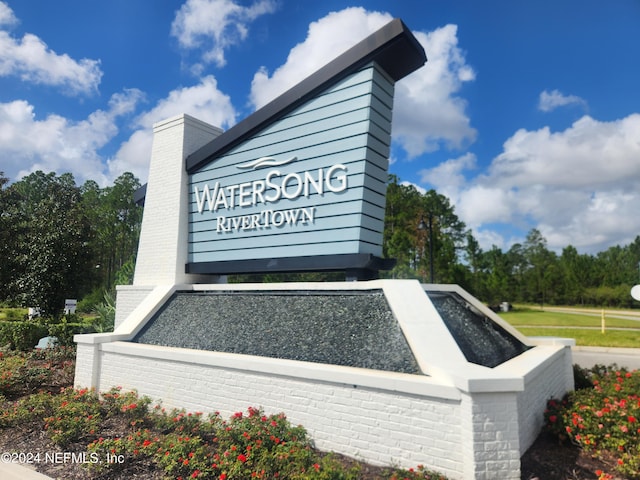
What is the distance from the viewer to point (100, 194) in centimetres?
5484

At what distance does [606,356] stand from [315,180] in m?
15.0

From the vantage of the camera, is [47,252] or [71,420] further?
[47,252]

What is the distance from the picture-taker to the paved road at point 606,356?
14.7 m

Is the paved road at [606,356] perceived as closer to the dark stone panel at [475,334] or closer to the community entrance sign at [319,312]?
the community entrance sign at [319,312]

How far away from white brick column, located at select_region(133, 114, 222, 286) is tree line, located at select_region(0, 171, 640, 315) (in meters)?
7.02

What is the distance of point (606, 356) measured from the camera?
1631 centimetres

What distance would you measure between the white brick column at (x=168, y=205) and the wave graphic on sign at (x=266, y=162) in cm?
252

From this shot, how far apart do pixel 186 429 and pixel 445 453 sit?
4.20m

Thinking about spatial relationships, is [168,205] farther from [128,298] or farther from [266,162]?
[266,162]

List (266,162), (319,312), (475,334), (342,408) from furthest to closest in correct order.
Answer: (266,162), (319,312), (475,334), (342,408)

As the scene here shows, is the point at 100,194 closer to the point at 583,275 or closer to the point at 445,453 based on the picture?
the point at 445,453

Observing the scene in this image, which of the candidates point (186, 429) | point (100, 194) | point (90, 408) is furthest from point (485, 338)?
point (100, 194)

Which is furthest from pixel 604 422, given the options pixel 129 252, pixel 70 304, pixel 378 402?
pixel 129 252

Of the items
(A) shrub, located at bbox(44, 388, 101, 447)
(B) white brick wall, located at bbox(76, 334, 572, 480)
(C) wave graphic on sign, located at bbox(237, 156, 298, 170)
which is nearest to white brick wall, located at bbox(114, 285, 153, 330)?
(B) white brick wall, located at bbox(76, 334, 572, 480)
